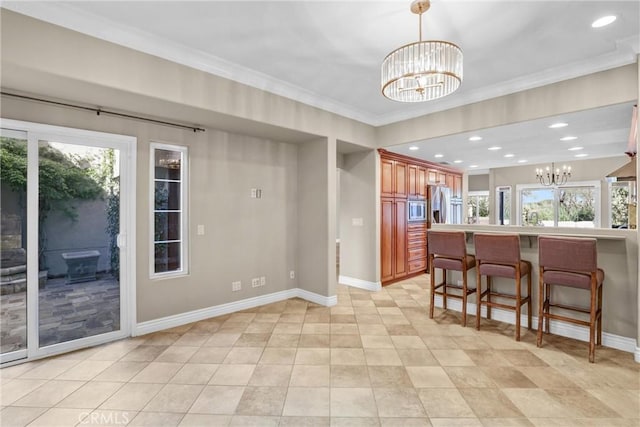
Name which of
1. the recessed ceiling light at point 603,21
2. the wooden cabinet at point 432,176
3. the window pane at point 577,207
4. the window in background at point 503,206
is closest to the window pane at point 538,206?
the window pane at point 577,207

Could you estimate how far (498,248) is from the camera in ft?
10.5

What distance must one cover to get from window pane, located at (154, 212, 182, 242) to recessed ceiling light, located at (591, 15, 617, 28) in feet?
14.7

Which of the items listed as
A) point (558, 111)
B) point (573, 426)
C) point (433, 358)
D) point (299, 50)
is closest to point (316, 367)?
point (433, 358)

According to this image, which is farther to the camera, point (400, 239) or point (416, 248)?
point (416, 248)

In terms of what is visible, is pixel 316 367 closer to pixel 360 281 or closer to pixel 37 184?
pixel 360 281

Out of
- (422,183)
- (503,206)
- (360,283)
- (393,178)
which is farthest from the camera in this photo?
(503,206)

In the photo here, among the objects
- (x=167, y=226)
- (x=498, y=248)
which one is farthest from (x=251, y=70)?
(x=498, y=248)

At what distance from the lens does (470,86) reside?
3.60 meters

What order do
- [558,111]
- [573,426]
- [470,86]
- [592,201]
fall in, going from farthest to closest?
[592,201]
[470,86]
[558,111]
[573,426]

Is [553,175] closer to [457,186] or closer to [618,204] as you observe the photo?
[618,204]

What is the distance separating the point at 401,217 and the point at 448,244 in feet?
6.65

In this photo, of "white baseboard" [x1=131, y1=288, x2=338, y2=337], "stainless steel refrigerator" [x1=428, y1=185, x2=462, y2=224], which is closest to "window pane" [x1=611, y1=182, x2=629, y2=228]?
"stainless steel refrigerator" [x1=428, y1=185, x2=462, y2=224]

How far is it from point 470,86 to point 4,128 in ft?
16.0

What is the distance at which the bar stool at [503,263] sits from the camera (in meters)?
3.10
